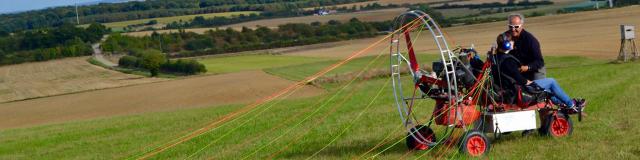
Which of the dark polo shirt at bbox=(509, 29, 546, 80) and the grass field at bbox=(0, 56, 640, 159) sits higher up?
the dark polo shirt at bbox=(509, 29, 546, 80)

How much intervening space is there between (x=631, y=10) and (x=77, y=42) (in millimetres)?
52185

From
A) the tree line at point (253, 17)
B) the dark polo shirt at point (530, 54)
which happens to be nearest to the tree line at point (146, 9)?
the tree line at point (253, 17)

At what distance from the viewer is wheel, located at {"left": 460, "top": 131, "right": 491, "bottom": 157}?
1090 centimetres

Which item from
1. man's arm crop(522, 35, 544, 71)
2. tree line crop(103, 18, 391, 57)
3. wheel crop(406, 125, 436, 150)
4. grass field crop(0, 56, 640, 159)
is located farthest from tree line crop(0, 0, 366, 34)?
man's arm crop(522, 35, 544, 71)

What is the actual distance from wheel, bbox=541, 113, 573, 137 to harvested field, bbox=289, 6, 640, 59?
26620 millimetres

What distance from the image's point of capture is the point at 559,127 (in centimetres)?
1180

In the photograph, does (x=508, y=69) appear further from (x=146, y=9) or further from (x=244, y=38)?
(x=146, y=9)

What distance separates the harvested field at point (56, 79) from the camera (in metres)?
52.9

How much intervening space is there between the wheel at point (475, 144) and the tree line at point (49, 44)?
7357 centimetres

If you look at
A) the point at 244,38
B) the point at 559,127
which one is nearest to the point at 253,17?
the point at 244,38

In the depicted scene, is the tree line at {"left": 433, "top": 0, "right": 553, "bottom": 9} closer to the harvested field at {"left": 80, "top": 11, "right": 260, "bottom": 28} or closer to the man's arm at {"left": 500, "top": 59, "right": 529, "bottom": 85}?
the harvested field at {"left": 80, "top": 11, "right": 260, "bottom": 28}

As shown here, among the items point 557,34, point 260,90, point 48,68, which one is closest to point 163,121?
point 260,90

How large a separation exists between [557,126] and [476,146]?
1485mm

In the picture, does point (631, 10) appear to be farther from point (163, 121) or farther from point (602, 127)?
point (602, 127)
